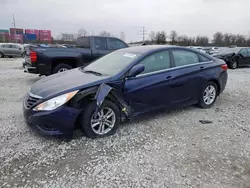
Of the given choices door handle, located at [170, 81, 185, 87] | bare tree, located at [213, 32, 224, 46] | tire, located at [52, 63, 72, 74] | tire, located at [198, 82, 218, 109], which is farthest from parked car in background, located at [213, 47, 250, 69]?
bare tree, located at [213, 32, 224, 46]

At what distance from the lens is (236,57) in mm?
13586

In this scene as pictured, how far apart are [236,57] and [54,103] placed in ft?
44.3

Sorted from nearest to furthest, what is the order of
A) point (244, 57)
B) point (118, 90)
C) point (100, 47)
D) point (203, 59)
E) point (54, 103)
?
1. point (54, 103)
2. point (118, 90)
3. point (203, 59)
4. point (100, 47)
5. point (244, 57)

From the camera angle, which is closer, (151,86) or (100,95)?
(100,95)

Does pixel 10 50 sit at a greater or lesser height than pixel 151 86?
greater

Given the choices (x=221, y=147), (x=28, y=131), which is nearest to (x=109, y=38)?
(x=28, y=131)

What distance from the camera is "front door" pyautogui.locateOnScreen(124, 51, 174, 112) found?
3.68 meters

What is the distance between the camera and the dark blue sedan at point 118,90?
3125 mm

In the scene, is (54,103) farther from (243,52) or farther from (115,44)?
(243,52)

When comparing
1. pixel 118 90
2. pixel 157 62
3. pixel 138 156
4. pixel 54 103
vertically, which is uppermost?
pixel 157 62

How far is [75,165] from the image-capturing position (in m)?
2.74

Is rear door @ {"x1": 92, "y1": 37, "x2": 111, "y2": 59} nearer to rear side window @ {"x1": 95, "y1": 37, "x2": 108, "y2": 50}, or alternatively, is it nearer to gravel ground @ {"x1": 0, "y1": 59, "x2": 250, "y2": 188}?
rear side window @ {"x1": 95, "y1": 37, "x2": 108, "y2": 50}

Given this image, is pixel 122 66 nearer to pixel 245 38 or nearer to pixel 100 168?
pixel 100 168

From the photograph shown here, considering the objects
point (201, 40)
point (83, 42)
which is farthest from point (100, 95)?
point (201, 40)
